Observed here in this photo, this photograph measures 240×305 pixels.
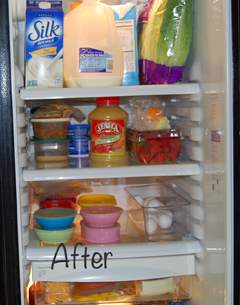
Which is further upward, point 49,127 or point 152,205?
point 49,127

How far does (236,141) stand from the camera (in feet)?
4.45

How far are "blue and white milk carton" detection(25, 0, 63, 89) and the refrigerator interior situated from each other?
46 mm

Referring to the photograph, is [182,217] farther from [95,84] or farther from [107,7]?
[107,7]

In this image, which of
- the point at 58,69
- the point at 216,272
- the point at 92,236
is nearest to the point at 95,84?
the point at 58,69

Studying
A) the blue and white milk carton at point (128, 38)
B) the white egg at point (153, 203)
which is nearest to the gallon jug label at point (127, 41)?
the blue and white milk carton at point (128, 38)

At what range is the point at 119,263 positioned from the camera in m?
1.60

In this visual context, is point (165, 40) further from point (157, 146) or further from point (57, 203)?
point (57, 203)

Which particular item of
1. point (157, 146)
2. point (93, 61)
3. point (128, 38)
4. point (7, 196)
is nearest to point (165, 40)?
point (128, 38)

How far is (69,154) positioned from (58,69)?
30 centimetres

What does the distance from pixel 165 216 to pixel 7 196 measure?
1.80 ft

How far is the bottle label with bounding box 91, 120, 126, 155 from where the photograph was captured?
1683 millimetres

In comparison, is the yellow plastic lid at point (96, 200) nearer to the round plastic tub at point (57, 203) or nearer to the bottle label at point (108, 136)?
the round plastic tub at point (57, 203)

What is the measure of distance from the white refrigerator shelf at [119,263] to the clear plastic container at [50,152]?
0.28 metres

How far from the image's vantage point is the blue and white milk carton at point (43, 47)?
62.3 inches
